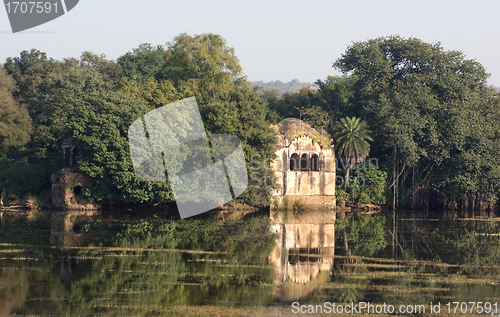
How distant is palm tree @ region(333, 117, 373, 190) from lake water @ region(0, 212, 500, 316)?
8.25 m

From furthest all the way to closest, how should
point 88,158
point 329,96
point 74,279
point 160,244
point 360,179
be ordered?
point 329,96 → point 360,179 → point 88,158 → point 160,244 → point 74,279

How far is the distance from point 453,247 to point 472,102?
18481 mm

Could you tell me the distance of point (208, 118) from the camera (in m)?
32.4

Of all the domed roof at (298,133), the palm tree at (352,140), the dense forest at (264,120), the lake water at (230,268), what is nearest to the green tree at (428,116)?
the dense forest at (264,120)

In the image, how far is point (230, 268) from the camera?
1745cm

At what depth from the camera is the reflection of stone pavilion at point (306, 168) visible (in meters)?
34.6

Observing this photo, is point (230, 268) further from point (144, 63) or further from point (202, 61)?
point (144, 63)

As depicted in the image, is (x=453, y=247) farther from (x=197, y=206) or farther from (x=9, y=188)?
(x=9, y=188)

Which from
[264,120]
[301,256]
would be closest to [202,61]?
[264,120]

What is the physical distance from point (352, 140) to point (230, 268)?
1922 centimetres

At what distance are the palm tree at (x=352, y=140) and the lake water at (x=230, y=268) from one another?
8.25 m

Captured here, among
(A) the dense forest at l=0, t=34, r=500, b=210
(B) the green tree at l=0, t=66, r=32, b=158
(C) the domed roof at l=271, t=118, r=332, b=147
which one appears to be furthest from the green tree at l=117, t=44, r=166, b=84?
(C) the domed roof at l=271, t=118, r=332, b=147

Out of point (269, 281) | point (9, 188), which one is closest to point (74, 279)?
point (269, 281)

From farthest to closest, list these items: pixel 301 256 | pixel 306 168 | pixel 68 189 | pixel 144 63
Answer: pixel 144 63, pixel 306 168, pixel 68 189, pixel 301 256
